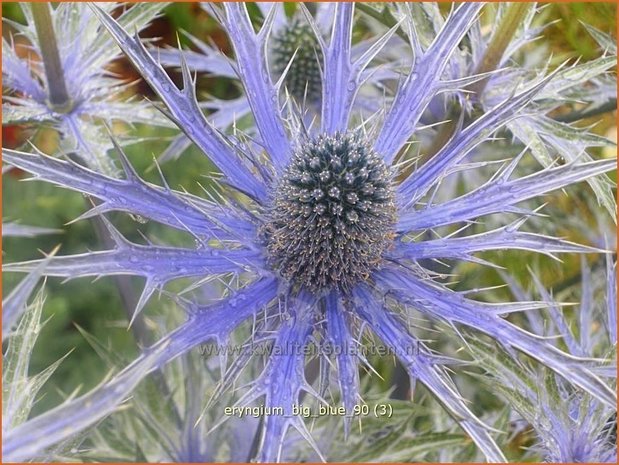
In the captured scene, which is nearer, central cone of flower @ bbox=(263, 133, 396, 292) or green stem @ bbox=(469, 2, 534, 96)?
central cone of flower @ bbox=(263, 133, 396, 292)

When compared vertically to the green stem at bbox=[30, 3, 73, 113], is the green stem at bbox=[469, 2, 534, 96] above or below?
above

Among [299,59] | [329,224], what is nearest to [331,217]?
[329,224]

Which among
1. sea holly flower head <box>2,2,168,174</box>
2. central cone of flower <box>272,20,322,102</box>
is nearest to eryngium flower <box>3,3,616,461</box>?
sea holly flower head <box>2,2,168,174</box>

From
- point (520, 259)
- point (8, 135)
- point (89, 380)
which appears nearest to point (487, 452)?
point (520, 259)

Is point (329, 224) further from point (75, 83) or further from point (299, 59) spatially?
point (299, 59)

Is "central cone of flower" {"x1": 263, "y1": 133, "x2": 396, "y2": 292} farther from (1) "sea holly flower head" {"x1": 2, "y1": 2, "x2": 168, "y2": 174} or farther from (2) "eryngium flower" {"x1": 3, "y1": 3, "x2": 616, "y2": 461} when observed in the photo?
(1) "sea holly flower head" {"x1": 2, "y1": 2, "x2": 168, "y2": 174}

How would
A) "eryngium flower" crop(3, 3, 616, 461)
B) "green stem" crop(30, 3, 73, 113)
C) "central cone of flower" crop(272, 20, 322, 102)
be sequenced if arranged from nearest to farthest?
"eryngium flower" crop(3, 3, 616, 461)
"green stem" crop(30, 3, 73, 113)
"central cone of flower" crop(272, 20, 322, 102)

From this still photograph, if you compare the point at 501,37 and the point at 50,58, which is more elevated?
the point at 501,37
